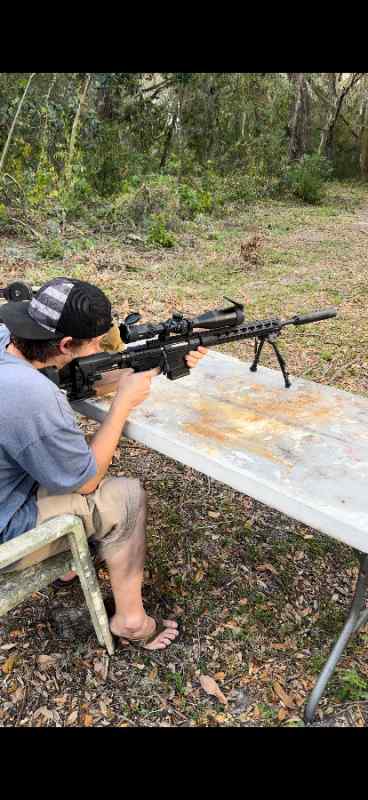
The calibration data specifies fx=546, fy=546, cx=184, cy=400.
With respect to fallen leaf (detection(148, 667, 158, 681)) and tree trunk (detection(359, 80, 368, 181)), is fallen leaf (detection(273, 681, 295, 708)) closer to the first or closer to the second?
fallen leaf (detection(148, 667, 158, 681))

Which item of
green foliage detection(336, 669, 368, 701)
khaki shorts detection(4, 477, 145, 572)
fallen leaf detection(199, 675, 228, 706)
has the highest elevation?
khaki shorts detection(4, 477, 145, 572)

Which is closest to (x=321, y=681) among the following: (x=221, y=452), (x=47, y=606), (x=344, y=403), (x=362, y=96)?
(x=221, y=452)

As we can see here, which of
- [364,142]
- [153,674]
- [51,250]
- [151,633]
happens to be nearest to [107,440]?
[151,633]

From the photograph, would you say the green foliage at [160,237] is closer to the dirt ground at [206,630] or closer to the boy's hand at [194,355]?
the dirt ground at [206,630]

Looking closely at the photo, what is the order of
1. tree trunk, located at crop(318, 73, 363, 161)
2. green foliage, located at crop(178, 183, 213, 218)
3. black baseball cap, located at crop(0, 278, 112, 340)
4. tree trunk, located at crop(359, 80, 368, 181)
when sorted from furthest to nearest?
tree trunk, located at crop(359, 80, 368, 181), tree trunk, located at crop(318, 73, 363, 161), green foliage, located at crop(178, 183, 213, 218), black baseball cap, located at crop(0, 278, 112, 340)

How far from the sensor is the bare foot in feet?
8.27

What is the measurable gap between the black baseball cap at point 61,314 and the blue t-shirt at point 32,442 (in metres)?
0.13

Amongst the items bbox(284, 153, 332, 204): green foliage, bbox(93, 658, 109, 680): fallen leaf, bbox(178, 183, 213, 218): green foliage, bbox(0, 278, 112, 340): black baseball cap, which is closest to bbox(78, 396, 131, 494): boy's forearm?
bbox(0, 278, 112, 340): black baseball cap

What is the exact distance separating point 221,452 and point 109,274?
566cm

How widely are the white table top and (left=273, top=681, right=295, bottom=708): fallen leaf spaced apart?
0.98m

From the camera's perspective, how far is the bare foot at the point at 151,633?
2521 millimetres

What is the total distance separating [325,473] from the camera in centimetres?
206

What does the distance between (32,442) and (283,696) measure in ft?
5.19

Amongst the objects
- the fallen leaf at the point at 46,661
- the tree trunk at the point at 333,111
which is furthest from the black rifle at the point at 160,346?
the tree trunk at the point at 333,111
